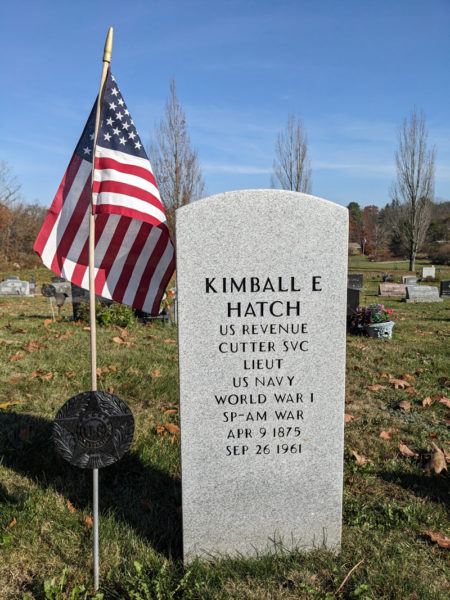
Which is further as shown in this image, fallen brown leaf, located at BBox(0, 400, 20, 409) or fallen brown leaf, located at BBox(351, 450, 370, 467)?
fallen brown leaf, located at BBox(0, 400, 20, 409)

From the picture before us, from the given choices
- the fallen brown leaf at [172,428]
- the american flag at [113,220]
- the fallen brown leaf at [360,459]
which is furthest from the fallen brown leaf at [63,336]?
the fallen brown leaf at [360,459]

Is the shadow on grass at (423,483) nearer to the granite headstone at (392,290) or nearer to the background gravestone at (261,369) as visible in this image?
the background gravestone at (261,369)

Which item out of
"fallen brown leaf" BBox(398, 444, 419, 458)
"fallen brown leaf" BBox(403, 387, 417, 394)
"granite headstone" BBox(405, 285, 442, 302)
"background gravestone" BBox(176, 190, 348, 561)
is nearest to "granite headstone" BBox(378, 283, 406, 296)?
"granite headstone" BBox(405, 285, 442, 302)

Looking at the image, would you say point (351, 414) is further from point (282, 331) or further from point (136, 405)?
point (282, 331)

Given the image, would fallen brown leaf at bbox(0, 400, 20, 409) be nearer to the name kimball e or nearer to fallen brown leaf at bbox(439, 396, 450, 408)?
the name kimball e

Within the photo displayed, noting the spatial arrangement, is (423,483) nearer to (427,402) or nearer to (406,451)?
(406,451)

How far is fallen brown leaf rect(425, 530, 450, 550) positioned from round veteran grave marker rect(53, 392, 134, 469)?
6.62 ft

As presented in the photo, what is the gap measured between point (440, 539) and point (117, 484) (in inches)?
90.4

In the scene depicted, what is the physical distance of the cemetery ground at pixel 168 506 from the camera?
258cm

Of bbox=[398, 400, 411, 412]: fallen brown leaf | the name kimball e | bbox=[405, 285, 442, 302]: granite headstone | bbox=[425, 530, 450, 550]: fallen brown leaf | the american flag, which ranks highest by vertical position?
the american flag

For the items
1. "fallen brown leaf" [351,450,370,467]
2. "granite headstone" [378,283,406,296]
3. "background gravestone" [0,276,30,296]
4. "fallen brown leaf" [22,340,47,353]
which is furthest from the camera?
"background gravestone" [0,276,30,296]

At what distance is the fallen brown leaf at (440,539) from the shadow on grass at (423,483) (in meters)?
0.44

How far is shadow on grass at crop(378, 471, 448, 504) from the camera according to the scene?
135 inches

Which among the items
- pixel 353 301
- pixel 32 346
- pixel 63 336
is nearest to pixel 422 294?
pixel 353 301
